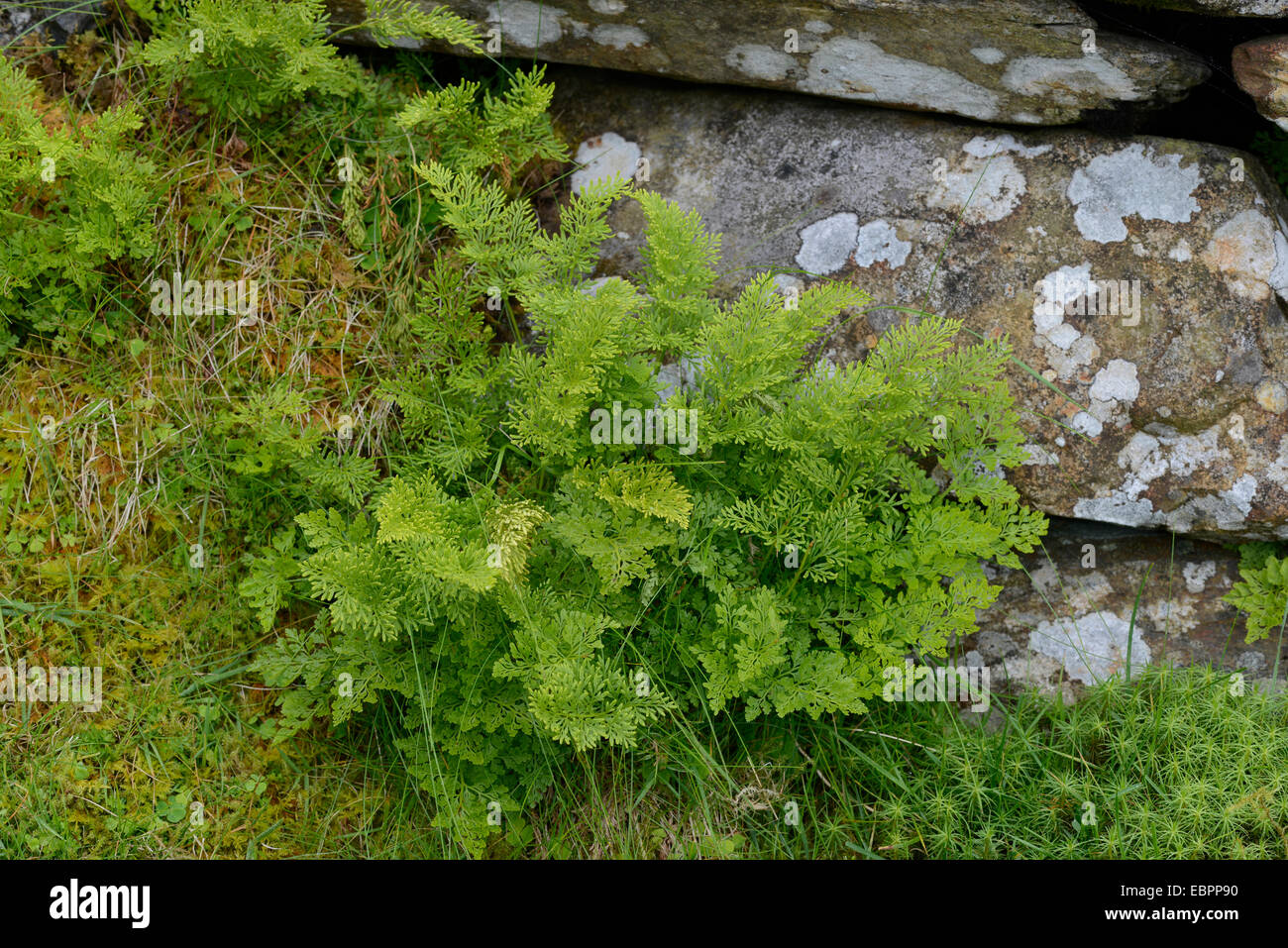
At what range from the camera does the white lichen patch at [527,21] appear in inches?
167

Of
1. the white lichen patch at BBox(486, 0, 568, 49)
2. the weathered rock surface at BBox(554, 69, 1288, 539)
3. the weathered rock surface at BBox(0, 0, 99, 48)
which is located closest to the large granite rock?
the weathered rock surface at BBox(554, 69, 1288, 539)

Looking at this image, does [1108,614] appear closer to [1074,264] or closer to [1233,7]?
[1074,264]

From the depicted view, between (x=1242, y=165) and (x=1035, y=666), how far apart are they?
2294 millimetres

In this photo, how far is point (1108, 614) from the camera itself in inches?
158

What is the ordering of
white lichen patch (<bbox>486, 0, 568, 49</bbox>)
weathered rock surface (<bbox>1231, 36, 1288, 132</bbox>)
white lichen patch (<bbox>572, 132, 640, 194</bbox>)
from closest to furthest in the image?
1. weathered rock surface (<bbox>1231, 36, 1288, 132</bbox>)
2. white lichen patch (<bbox>486, 0, 568, 49</bbox>)
3. white lichen patch (<bbox>572, 132, 640, 194</bbox>)

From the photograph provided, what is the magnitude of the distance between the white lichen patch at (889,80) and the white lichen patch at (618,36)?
30.1 inches

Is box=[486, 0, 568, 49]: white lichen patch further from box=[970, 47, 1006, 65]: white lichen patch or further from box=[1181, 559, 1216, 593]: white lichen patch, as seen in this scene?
box=[1181, 559, 1216, 593]: white lichen patch

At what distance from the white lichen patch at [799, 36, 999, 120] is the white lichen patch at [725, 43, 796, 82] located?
110mm

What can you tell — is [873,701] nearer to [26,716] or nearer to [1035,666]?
[1035,666]

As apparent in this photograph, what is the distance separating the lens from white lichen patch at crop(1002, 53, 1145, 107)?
3.92 m

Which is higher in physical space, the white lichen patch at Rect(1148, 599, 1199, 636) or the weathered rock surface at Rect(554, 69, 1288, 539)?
the weathered rock surface at Rect(554, 69, 1288, 539)

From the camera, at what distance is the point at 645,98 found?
14.8ft

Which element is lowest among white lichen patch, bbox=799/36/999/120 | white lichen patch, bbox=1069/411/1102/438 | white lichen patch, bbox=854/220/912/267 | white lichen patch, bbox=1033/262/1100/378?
white lichen patch, bbox=1069/411/1102/438
